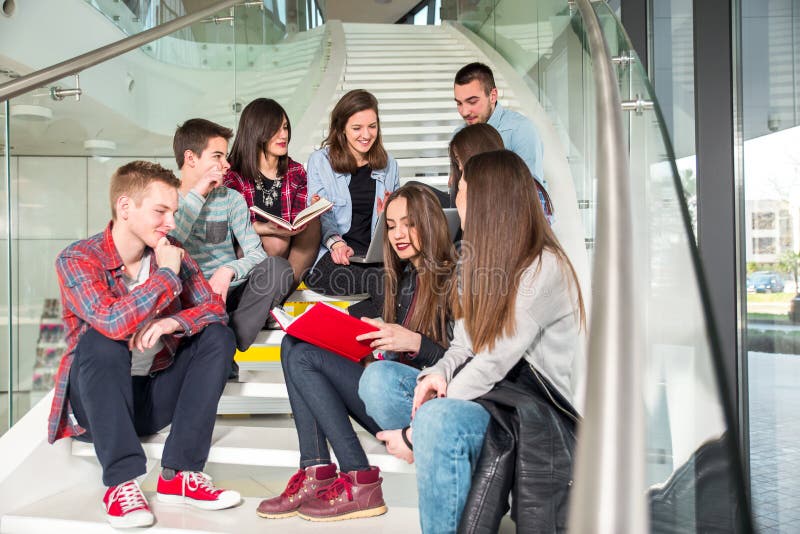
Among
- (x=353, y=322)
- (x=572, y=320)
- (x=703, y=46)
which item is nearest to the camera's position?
(x=572, y=320)

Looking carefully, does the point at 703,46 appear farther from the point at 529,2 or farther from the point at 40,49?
the point at 40,49

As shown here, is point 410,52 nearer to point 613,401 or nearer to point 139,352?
point 139,352

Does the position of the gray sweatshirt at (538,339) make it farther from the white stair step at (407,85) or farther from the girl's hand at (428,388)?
the white stair step at (407,85)

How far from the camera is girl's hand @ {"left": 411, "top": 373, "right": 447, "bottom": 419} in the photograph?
1685 millimetres

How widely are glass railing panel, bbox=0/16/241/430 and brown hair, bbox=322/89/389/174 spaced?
114 centimetres

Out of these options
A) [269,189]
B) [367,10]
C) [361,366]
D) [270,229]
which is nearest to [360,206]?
[269,189]

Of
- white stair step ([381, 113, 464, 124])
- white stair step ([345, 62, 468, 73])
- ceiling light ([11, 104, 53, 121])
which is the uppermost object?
white stair step ([345, 62, 468, 73])

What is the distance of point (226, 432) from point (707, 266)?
193 cm

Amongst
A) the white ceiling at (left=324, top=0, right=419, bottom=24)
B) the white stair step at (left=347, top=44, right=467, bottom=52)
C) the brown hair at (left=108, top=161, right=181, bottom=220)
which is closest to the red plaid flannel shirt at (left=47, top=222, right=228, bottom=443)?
the brown hair at (left=108, top=161, right=181, bottom=220)

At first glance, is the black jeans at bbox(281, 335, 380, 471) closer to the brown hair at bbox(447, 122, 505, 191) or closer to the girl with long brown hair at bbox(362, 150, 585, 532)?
the girl with long brown hair at bbox(362, 150, 585, 532)

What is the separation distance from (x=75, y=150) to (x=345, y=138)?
2.40m

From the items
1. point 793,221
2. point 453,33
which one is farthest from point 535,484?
point 453,33

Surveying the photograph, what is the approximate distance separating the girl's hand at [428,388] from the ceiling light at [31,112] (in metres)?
2.30

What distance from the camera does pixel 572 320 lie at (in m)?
1.68
